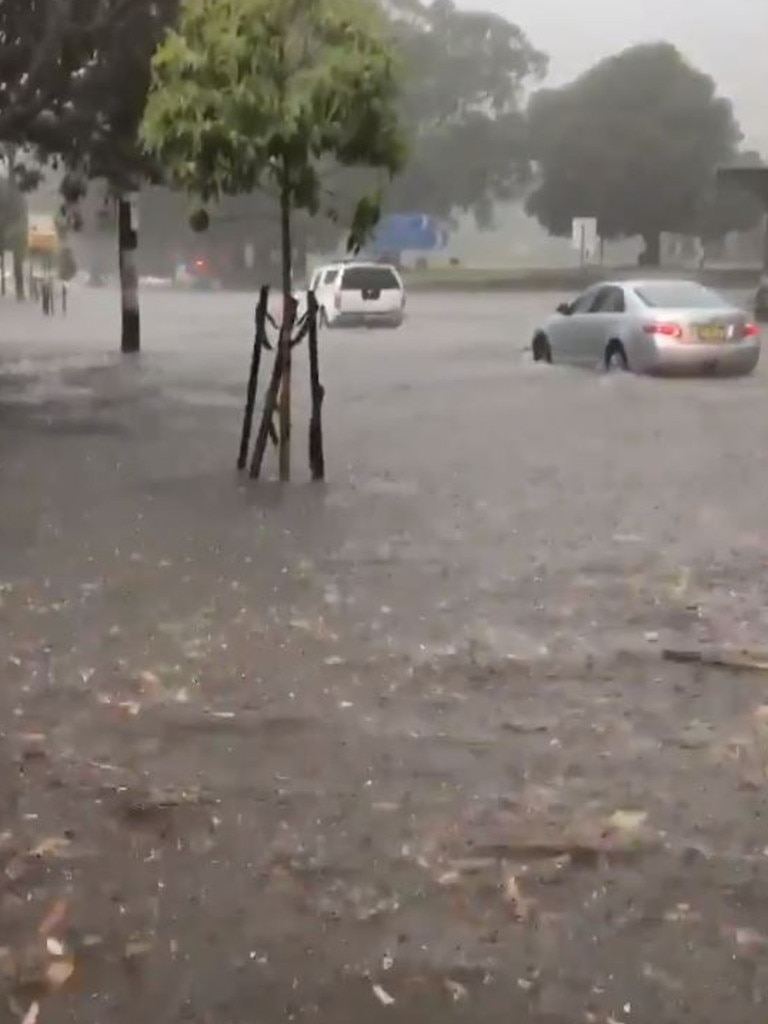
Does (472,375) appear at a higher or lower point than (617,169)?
lower

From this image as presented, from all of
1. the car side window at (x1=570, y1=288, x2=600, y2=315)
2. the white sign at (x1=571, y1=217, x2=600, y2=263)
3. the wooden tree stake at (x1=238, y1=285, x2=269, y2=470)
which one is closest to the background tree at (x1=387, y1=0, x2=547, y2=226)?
the white sign at (x1=571, y1=217, x2=600, y2=263)

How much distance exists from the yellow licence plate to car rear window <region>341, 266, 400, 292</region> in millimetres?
10912

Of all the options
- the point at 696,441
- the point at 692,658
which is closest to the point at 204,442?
the point at 696,441

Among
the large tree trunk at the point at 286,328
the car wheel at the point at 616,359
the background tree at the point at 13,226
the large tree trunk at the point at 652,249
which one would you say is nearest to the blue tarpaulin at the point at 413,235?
the large tree trunk at the point at 652,249

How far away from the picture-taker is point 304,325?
11836 millimetres

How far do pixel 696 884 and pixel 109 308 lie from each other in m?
29.5

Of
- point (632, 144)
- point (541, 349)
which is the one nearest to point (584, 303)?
point (541, 349)

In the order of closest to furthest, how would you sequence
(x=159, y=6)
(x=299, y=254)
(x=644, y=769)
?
(x=644, y=769), (x=299, y=254), (x=159, y=6)

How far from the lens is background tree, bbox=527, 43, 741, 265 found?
83.4 ft

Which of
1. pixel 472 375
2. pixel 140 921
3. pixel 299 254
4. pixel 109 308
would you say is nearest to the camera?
pixel 140 921

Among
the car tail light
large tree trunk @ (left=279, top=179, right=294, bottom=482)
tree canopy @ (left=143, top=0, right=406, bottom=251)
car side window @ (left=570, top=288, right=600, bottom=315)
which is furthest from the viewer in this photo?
car side window @ (left=570, top=288, right=600, bottom=315)

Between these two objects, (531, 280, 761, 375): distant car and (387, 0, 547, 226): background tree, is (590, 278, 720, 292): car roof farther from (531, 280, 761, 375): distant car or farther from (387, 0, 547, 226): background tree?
(387, 0, 547, 226): background tree

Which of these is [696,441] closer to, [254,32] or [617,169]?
[254,32]

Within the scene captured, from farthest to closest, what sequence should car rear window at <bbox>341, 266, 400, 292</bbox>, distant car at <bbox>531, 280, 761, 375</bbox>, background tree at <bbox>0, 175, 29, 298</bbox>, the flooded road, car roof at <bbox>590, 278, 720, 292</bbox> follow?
car rear window at <bbox>341, 266, 400, 292</bbox> → background tree at <bbox>0, 175, 29, 298</bbox> → car roof at <bbox>590, 278, 720, 292</bbox> → distant car at <bbox>531, 280, 761, 375</bbox> → the flooded road
